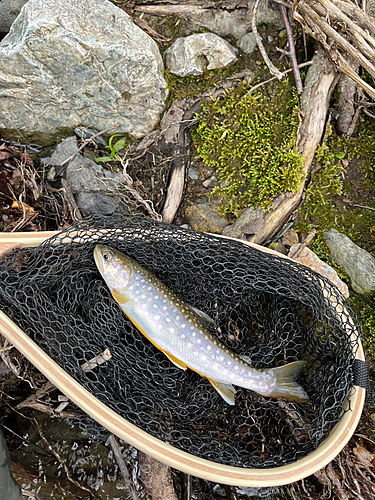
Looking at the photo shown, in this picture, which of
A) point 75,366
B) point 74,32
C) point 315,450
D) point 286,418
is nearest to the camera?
point 315,450

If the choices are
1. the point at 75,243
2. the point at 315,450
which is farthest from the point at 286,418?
the point at 75,243

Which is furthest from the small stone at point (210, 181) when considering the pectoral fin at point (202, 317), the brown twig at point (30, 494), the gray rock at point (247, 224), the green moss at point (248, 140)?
the brown twig at point (30, 494)

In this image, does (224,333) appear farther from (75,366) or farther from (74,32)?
(74,32)

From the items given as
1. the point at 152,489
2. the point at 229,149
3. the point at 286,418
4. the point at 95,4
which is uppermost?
the point at 95,4

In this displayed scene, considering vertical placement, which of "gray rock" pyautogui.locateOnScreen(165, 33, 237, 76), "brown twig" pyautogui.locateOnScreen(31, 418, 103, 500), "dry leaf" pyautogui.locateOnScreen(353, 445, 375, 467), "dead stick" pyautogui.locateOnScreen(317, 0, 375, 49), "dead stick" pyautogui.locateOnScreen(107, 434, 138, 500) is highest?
"dead stick" pyautogui.locateOnScreen(317, 0, 375, 49)

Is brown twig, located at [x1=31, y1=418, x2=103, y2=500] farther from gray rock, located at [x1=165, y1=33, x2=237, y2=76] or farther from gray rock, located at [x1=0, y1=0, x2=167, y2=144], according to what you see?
gray rock, located at [x1=165, y1=33, x2=237, y2=76]

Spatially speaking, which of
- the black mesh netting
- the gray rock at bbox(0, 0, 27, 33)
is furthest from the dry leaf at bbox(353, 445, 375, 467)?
the gray rock at bbox(0, 0, 27, 33)
